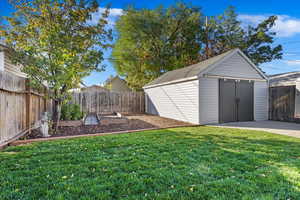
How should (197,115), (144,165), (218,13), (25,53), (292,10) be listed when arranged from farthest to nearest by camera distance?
(218,13)
(292,10)
(197,115)
(25,53)
(144,165)

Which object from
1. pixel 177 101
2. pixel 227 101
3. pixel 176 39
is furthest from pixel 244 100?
pixel 176 39

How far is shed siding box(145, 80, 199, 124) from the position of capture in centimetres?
762

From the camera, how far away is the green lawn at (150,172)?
1.88m

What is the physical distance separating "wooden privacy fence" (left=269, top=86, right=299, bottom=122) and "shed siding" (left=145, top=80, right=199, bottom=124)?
4979 mm

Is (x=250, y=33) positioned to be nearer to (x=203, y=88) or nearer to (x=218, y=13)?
(x=218, y=13)

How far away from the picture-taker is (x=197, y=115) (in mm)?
7422

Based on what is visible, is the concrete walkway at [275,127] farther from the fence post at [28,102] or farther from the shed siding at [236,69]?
the fence post at [28,102]

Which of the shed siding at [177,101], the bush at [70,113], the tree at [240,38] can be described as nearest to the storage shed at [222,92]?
the shed siding at [177,101]

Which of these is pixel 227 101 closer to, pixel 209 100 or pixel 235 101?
pixel 235 101

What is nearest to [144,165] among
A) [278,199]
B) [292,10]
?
[278,199]

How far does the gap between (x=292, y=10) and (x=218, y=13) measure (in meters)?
7.90

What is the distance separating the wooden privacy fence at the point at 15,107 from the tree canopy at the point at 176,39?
13.7m

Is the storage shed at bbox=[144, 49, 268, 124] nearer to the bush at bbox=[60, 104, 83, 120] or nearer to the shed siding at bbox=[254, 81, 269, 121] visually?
the shed siding at bbox=[254, 81, 269, 121]

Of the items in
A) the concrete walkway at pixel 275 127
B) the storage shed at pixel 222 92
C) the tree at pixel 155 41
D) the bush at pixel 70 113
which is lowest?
the concrete walkway at pixel 275 127
